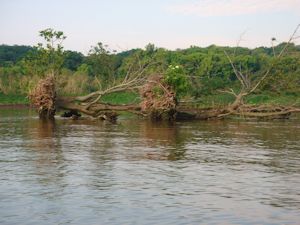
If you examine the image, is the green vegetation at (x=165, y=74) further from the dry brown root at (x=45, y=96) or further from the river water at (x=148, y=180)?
the river water at (x=148, y=180)

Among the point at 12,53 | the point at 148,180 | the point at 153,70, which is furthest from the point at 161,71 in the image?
the point at 12,53

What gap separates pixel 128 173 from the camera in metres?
15.8

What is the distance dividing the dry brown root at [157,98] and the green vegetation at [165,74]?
1.10 meters

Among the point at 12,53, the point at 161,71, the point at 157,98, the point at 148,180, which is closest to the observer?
the point at 148,180

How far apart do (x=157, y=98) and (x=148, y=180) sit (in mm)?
23350

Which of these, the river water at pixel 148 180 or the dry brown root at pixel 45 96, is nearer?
the river water at pixel 148 180

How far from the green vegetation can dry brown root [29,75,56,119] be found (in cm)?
261

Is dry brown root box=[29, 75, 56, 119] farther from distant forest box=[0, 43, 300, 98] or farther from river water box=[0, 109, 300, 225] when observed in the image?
river water box=[0, 109, 300, 225]

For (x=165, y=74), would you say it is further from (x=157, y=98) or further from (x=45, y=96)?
(x=45, y=96)

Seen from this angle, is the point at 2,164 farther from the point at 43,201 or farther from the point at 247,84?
the point at 247,84

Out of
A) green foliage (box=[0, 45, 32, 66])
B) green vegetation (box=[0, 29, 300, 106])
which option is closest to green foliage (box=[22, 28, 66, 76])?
green vegetation (box=[0, 29, 300, 106])

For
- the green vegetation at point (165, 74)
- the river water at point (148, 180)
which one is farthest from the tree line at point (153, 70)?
the river water at point (148, 180)

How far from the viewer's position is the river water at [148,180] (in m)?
11.0

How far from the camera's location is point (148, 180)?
1469cm
